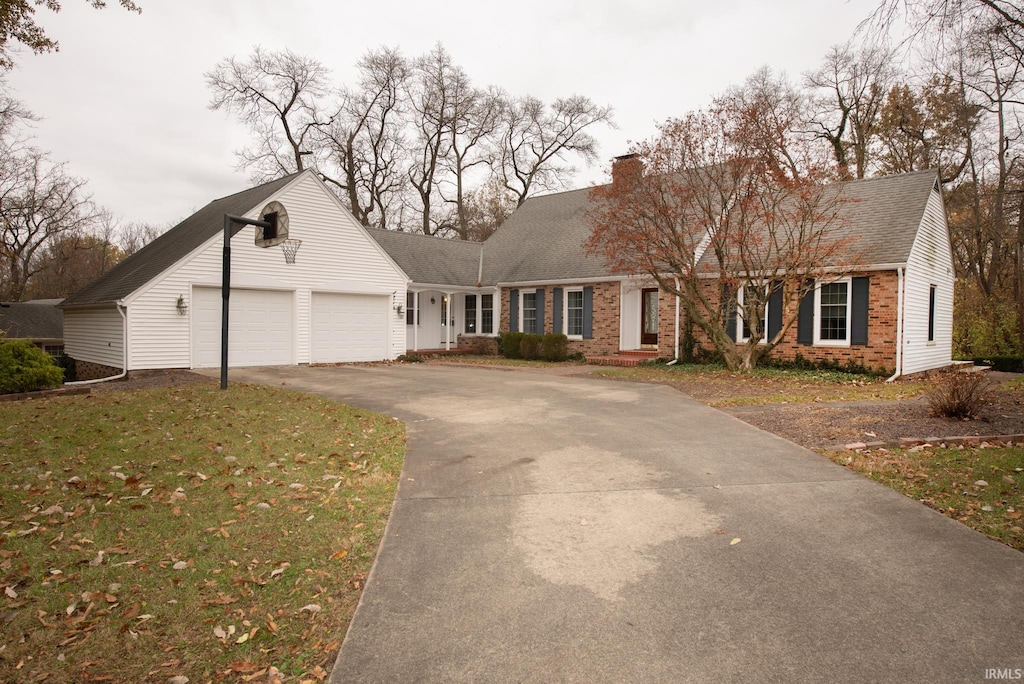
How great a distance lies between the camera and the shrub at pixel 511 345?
69.1ft

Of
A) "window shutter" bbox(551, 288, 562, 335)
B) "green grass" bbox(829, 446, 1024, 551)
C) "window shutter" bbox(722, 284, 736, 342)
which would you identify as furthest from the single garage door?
"green grass" bbox(829, 446, 1024, 551)

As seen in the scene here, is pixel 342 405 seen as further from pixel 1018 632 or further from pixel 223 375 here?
pixel 1018 632

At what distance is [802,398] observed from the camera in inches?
433

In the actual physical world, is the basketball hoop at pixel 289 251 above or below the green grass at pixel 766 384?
above

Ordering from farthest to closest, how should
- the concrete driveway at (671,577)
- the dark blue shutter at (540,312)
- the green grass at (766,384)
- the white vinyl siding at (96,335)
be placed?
1. the dark blue shutter at (540,312)
2. the white vinyl siding at (96,335)
3. the green grass at (766,384)
4. the concrete driveway at (671,577)

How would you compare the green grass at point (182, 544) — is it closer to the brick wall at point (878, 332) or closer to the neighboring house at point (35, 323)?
the brick wall at point (878, 332)

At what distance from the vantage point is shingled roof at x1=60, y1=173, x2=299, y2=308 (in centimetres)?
1642

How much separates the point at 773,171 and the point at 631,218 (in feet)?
Result: 11.9

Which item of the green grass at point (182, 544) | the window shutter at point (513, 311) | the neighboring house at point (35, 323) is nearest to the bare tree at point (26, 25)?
the green grass at point (182, 544)

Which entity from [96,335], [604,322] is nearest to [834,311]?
[604,322]

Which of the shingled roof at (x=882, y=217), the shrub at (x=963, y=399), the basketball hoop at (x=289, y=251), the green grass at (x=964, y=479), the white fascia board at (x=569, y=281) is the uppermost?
the shingled roof at (x=882, y=217)

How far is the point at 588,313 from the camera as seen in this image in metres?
20.6

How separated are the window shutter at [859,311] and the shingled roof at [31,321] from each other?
114 ft

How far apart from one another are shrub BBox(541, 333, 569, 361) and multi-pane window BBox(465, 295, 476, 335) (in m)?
4.98
